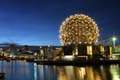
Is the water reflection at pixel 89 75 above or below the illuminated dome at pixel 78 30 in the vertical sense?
below

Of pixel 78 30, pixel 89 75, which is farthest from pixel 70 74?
pixel 78 30

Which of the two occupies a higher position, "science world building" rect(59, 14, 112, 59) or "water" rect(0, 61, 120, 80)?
"science world building" rect(59, 14, 112, 59)

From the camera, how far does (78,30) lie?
81.0 metres

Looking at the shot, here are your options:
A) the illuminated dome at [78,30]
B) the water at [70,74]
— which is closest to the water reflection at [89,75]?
the water at [70,74]

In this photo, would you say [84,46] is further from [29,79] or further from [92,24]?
[29,79]

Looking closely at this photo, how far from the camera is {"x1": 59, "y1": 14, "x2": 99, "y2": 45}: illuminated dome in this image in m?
80.4

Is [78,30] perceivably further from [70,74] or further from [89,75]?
[89,75]

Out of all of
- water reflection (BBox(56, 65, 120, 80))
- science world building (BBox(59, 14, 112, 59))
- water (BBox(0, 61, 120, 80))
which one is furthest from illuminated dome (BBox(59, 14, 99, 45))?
water reflection (BBox(56, 65, 120, 80))

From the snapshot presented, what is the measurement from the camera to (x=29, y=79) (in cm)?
5053

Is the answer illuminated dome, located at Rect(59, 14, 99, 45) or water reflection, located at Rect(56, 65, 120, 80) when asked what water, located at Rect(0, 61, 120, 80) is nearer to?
water reflection, located at Rect(56, 65, 120, 80)

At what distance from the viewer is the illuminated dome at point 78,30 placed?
80.4 meters

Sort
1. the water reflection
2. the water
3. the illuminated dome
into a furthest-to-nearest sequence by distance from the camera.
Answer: the illuminated dome, the water, the water reflection

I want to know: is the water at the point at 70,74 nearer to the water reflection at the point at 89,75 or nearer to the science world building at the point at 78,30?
the water reflection at the point at 89,75

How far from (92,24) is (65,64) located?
13.0m
